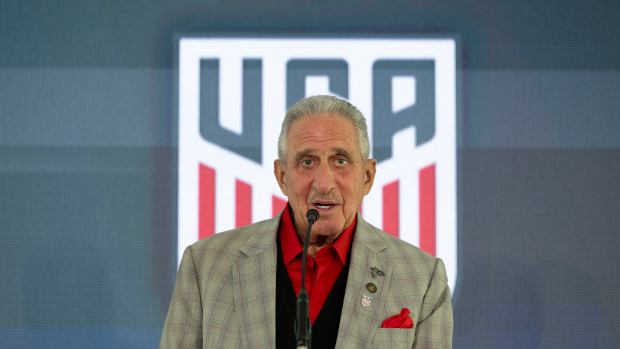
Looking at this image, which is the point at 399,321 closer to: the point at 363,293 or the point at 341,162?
the point at 363,293

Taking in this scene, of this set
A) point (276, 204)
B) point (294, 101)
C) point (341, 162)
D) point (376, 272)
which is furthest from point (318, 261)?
point (294, 101)

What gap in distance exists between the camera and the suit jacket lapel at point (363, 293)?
73.7 inches

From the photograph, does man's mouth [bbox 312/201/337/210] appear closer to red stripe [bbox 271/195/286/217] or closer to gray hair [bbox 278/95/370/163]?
gray hair [bbox 278/95/370/163]

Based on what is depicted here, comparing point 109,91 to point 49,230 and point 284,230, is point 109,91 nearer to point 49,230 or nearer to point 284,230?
point 49,230

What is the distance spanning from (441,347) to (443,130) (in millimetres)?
1933

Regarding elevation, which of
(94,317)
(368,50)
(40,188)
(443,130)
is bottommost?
(94,317)

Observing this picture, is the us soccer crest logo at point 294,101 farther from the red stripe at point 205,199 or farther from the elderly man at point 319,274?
the elderly man at point 319,274

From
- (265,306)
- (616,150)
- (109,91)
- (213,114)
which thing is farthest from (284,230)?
(616,150)

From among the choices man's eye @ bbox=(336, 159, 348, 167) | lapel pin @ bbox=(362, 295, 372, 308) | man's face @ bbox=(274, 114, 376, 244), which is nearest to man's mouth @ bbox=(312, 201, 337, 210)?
man's face @ bbox=(274, 114, 376, 244)

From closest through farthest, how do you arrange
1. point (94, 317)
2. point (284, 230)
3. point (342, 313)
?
point (342, 313) → point (284, 230) → point (94, 317)

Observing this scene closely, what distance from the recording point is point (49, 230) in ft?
12.3

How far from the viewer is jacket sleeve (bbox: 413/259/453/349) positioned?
75.8 inches

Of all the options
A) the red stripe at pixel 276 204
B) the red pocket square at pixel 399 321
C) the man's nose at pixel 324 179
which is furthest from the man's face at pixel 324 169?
the red stripe at pixel 276 204

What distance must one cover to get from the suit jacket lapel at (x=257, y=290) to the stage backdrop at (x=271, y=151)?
165cm
